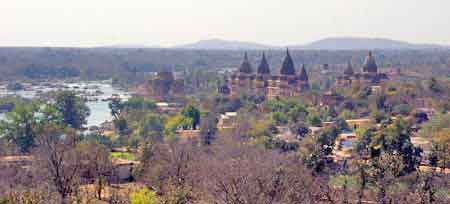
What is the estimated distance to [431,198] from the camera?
1966 centimetres

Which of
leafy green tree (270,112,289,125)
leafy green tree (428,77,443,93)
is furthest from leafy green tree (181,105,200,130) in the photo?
leafy green tree (428,77,443,93)

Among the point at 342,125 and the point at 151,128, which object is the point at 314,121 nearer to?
the point at 342,125

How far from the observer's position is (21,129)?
112 feet

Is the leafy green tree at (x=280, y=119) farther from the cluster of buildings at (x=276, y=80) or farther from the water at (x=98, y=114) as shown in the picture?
the water at (x=98, y=114)

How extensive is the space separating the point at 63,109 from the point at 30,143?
10225 millimetres

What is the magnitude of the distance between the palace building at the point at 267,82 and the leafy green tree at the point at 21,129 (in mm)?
27071

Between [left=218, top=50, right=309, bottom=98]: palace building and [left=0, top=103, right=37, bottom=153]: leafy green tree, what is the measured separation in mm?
27071

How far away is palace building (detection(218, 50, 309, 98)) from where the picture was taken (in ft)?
193

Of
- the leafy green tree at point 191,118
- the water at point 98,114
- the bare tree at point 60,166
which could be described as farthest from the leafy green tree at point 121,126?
the bare tree at point 60,166

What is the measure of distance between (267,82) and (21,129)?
30.1 metres

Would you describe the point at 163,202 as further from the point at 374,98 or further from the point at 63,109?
the point at 374,98

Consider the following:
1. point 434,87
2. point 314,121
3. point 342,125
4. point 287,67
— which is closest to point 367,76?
point 434,87

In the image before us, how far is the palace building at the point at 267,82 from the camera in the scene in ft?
193

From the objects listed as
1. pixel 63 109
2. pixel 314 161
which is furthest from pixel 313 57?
pixel 314 161
